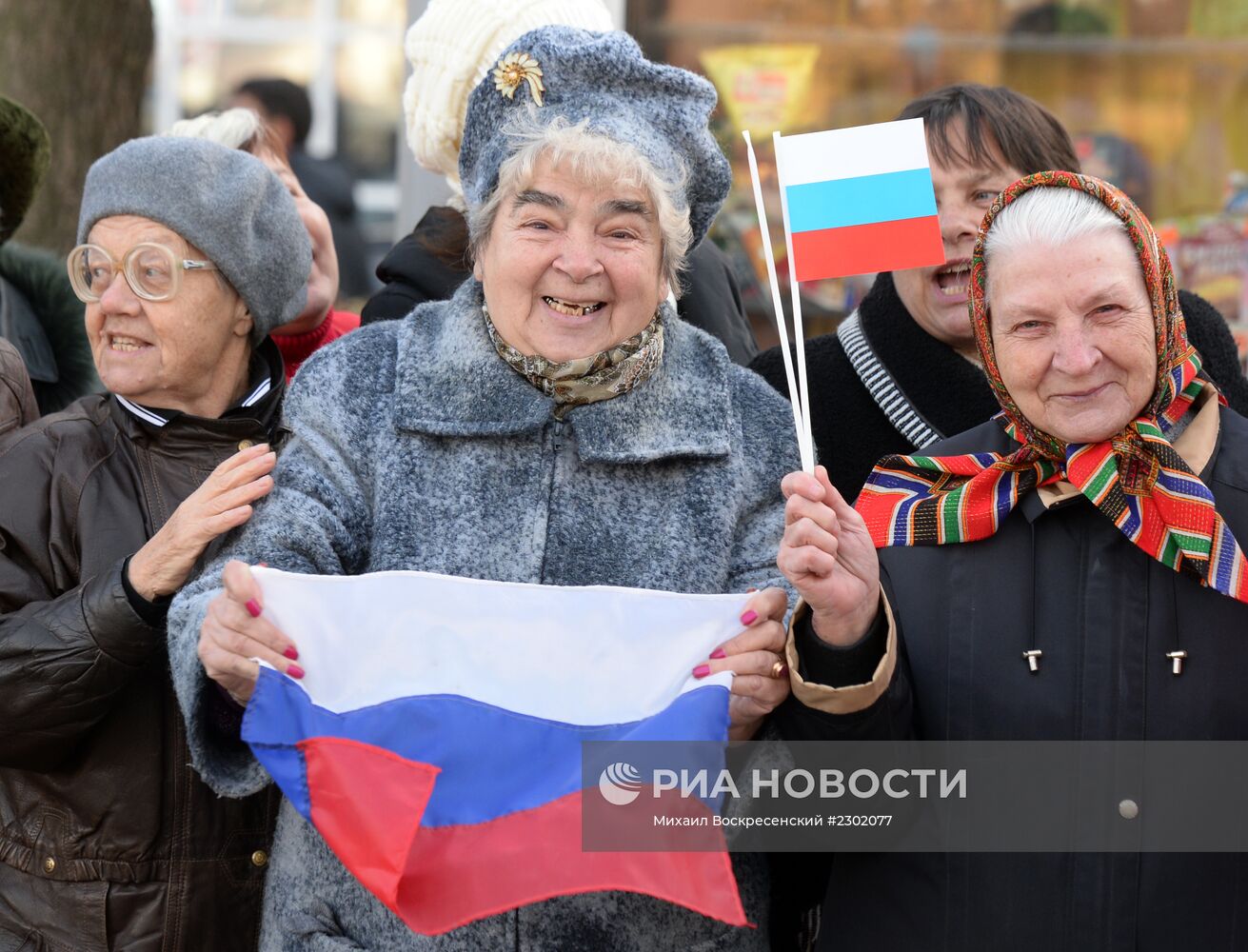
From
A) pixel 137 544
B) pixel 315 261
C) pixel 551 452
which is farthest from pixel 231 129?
pixel 551 452

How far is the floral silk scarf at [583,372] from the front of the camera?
2.92m

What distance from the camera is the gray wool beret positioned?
10.5 ft

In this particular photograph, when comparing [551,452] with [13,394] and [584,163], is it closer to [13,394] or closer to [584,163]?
[584,163]

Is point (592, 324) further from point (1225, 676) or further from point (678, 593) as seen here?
point (1225, 676)

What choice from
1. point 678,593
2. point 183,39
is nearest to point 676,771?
point 678,593

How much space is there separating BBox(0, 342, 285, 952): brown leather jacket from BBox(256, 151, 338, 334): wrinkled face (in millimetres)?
1119

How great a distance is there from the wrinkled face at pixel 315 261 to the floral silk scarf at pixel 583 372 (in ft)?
4.31

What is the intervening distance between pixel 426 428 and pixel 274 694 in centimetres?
57

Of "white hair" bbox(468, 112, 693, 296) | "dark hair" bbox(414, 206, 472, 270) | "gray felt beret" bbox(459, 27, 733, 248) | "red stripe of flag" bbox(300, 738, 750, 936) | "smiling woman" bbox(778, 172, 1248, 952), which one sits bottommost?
"red stripe of flag" bbox(300, 738, 750, 936)

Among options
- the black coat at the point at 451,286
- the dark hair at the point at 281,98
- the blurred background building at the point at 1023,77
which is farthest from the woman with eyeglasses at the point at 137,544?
the dark hair at the point at 281,98

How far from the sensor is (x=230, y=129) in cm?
396

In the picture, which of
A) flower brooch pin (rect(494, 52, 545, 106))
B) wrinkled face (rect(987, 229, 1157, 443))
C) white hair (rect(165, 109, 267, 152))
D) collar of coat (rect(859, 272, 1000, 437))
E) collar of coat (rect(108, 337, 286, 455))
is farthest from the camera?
white hair (rect(165, 109, 267, 152))

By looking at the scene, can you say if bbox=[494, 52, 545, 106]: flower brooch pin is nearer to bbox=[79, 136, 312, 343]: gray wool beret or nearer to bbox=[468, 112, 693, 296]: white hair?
bbox=[468, 112, 693, 296]: white hair

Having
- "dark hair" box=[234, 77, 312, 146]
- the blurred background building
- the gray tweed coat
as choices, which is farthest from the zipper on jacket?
"dark hair" box=[234, 77, 312, 146]
